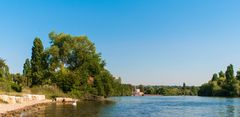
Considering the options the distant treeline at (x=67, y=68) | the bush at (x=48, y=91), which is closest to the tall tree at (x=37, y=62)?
the distant treeline at (x=67, y=68)

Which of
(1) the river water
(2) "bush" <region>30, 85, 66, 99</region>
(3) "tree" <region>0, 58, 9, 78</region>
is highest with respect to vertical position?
(3) "tree" <region>0, 58, 9, 78</region>

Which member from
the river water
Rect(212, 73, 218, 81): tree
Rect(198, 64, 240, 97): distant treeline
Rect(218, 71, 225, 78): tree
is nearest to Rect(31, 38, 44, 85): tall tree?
the river water

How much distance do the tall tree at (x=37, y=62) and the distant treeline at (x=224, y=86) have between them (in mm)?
65745

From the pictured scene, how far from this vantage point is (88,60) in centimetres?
9231

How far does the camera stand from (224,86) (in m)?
132

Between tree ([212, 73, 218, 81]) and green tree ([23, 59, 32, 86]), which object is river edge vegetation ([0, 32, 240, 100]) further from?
tree ([212, 73, 218, 81])

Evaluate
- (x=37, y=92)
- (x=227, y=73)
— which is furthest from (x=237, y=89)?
(x=37, y=92)

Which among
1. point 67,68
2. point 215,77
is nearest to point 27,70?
point 67,68

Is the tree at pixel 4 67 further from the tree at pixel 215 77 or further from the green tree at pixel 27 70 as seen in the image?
the tree at pixel 215 77

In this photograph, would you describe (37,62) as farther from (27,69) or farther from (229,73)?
(229,73)

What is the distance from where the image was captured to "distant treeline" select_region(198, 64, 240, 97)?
125050 mm

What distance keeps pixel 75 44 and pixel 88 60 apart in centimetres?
530

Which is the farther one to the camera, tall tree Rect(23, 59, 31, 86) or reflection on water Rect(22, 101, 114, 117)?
tall tree Rect(23, 59, 31, 86)

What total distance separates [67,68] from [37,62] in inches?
294
